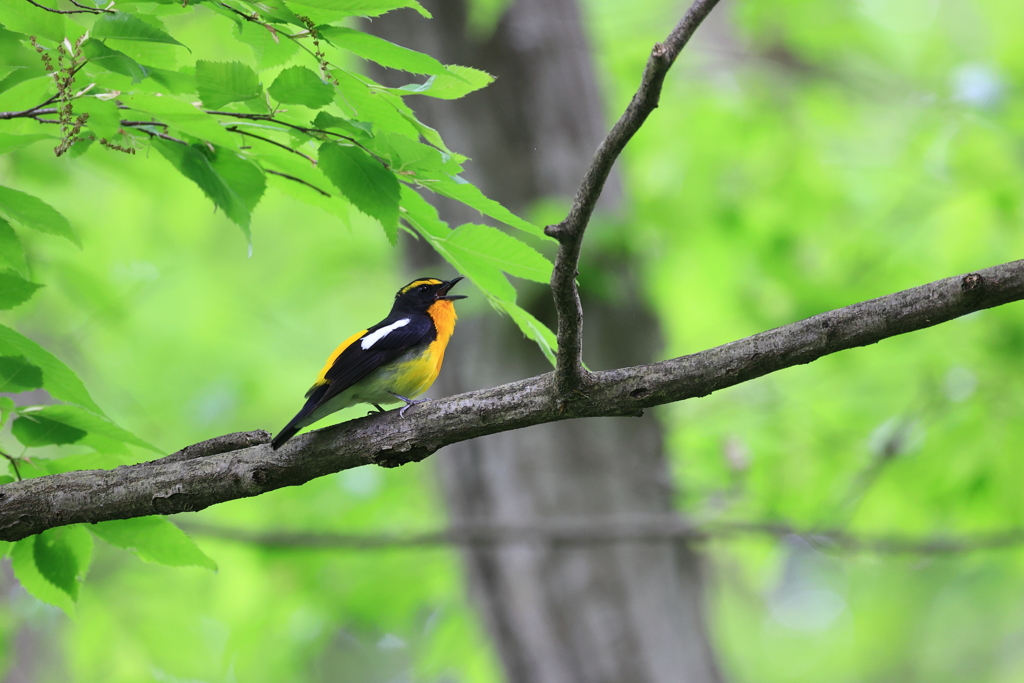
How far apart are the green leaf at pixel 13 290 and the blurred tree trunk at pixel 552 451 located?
3038 mm

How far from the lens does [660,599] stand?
498cm

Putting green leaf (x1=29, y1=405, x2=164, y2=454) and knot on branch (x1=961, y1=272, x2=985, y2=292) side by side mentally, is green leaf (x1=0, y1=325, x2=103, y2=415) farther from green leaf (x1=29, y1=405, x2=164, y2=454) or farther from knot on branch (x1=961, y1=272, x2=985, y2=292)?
knot on branch (x1=961, y1=272, x2=985, y2=292)

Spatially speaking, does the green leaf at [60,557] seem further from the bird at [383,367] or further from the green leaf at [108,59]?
the green leaf at [108,59]

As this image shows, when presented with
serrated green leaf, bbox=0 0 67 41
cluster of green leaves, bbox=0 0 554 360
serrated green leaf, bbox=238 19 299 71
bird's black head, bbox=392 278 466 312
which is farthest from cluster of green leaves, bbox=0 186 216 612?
bird's black head, bbox=392 278 466 312

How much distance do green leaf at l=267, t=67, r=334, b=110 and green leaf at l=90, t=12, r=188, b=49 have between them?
9.1 inches

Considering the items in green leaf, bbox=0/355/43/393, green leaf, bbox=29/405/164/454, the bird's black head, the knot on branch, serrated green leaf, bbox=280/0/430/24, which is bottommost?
green leaf, bbox=29/405/164/454

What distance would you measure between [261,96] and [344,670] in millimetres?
16674

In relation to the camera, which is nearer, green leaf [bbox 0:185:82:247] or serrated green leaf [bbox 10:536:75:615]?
green leaf [bbox 0:185:82:247]

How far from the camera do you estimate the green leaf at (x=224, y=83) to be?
1843mm

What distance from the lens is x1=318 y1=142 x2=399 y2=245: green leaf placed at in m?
1.90

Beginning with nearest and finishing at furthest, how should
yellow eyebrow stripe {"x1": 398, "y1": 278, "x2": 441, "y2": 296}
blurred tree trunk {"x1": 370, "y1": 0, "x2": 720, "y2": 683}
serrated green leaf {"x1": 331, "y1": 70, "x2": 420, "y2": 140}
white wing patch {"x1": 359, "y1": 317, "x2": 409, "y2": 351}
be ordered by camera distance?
1. serrated green leaf {"x1": 331, "y1": 70, "x2": 420, "y2": 140}
2. white wing patch {"x1": 359, "y1": 317, "x2": 409, "y2": 351}
3. yellow eyebrow stripe {"x1": 398, "y1": 278, "x2": 441, "y2": 296}
4. blurred tree trunk {"x1": 370, "y1": 0, "x2": 720, "y2": 683}

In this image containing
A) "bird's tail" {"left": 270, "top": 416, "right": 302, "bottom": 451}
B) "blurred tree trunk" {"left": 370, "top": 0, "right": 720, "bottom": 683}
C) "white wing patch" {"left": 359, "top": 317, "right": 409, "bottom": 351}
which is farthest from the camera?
"blurred tree trunk" {"left": 370, "top": 0, "right": 720, "bottom": 683}

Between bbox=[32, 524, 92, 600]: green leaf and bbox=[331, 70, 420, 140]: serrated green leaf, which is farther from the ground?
bbox=[331, 70, 420, 140]: serrated green leaf

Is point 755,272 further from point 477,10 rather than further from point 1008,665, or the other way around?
point 1008,665
